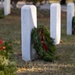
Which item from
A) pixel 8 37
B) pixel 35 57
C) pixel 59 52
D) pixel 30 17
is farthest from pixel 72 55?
pixel 8 37

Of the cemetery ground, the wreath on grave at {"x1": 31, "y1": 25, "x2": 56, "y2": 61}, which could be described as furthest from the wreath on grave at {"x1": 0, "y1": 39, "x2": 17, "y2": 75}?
the wreath on grave at {"x1": 31, "y1": 25, "x2": 56, "y2": 61}

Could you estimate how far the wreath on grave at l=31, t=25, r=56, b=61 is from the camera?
771 centimetres

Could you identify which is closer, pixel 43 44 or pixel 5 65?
pixel 5 65

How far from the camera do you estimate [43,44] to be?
7805 mm

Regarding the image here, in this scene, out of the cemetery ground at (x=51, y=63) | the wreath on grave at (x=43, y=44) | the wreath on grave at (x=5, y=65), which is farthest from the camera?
the wreath on grave at (x=43, y=44)

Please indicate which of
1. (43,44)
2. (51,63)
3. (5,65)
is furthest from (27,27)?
(5,65)

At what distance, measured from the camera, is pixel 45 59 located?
25.6 ft

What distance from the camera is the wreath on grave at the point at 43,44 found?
7711mm

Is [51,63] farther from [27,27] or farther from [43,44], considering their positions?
[27,27]

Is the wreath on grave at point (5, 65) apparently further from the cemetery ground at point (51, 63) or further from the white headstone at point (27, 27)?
the white headstone at point (27, 27)

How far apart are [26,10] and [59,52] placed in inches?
72.0

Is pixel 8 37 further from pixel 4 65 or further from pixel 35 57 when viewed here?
pixel 4 65

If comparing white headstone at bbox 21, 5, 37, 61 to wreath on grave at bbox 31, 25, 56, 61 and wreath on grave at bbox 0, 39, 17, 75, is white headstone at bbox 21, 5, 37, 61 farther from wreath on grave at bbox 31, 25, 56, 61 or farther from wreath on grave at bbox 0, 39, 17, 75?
wreath on grave at bbox 0, 39, 17, 75

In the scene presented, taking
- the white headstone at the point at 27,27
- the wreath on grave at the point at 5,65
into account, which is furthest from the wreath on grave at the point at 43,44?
the wreath on grave at the point at 5,65
